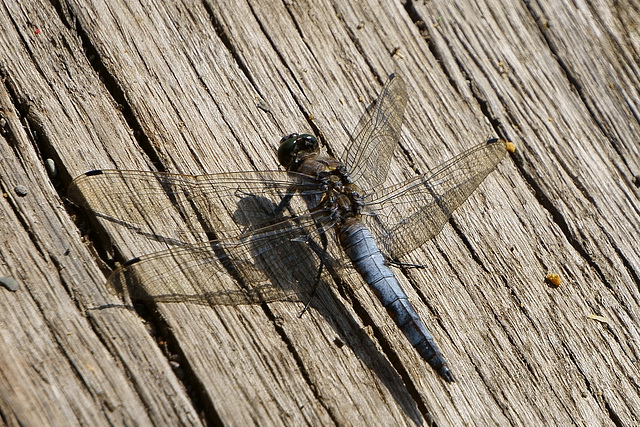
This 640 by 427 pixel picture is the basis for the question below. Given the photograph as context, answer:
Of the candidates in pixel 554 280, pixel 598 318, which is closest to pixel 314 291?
pixel 554 280

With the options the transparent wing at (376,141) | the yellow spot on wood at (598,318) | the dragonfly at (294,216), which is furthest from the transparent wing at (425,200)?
the yellow spot on wood at (598,318)

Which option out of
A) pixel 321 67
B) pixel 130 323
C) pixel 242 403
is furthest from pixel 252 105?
pixel 242 403

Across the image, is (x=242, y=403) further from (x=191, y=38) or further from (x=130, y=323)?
(x=191, y=38)

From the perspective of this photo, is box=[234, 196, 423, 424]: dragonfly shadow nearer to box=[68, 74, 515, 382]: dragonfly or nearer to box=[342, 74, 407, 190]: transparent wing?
box=[68, 74, 515, 382]: dragonfly

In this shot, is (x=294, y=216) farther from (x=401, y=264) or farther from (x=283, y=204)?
(x=401, y=264)

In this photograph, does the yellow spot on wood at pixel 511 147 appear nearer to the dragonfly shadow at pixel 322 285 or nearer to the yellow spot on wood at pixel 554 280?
the yellow spot on wood at pixel 554 280
